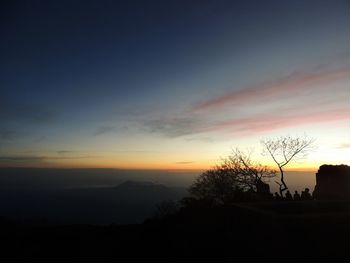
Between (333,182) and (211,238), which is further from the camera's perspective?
(333,182)

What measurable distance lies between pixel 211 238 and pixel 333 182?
22.2 metres

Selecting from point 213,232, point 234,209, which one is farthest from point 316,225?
point 213,232

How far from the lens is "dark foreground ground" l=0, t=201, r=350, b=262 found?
12148 mm

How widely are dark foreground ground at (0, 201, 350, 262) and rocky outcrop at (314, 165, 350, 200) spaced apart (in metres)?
15.4

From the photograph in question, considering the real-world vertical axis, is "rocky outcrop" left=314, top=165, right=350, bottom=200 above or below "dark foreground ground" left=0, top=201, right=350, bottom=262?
above

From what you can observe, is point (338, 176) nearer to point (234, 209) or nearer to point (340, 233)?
point (234, 209)

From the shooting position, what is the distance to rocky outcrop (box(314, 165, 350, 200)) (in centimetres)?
3378

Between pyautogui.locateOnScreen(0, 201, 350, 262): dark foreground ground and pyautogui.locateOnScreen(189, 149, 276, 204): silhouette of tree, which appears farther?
pyautogui.locateOnScreen(189, 149, 276, 204): silhouette of tree

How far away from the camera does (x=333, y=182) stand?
35.5m

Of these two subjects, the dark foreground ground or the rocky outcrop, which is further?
the rocky outcrop

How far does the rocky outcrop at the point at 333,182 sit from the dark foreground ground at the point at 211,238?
15.4 metres

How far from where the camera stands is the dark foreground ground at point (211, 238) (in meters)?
12.1

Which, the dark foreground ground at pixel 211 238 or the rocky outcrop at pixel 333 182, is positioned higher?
the rocky outcrop at pixel 333 182

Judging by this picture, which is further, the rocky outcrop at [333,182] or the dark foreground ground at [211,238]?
the rocky outcrop at [333,182]
